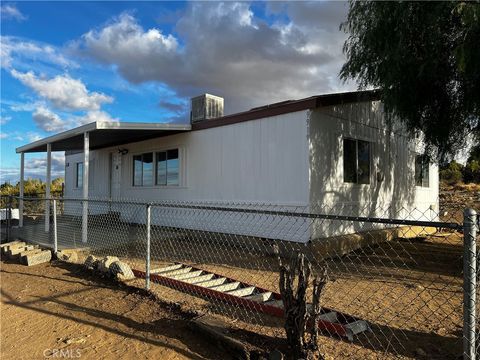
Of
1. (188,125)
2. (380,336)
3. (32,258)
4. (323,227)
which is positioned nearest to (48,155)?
(188,125)

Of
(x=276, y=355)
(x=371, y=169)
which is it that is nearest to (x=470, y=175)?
(x=371, y=169)

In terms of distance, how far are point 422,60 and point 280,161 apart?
3467mm

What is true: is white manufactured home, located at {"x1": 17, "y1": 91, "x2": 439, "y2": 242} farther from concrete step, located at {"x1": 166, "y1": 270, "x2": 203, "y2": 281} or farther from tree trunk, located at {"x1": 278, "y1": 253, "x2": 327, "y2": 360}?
tree trunk, located at {"x1": 278, "y1": 253, "x2": 327, "y2": 360}

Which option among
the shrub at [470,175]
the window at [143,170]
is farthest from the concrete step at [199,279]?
the shrub at [470,175]

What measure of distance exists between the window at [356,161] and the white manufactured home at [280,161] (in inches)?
1.0

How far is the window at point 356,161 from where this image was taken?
31.0 ft

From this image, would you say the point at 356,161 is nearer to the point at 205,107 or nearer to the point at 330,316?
the point at 205,107

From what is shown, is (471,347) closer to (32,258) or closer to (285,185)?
(285,185)

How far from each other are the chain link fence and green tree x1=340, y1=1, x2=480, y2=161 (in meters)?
2.20

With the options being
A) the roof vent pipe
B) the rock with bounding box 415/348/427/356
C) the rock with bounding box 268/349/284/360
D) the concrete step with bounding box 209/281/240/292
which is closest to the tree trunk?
the rock with bounding box 268/349/284/360

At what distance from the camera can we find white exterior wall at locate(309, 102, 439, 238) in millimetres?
8461

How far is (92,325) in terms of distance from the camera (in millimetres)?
4078

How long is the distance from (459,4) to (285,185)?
4.60 metres

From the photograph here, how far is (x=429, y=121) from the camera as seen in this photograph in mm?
7809
